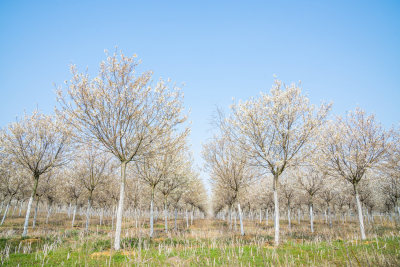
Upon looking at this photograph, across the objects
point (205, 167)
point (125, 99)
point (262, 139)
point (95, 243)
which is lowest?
point (95, 243)

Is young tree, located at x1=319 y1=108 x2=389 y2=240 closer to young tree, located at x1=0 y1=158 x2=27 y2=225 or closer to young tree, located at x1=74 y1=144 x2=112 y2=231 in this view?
young tree, located at x1=74 y1=144 x2=112 y2=231

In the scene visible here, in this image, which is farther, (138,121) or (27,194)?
(27,194)

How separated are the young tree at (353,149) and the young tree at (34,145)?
945 inches

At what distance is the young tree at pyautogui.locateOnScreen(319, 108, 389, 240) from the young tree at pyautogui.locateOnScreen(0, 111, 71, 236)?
24.0m

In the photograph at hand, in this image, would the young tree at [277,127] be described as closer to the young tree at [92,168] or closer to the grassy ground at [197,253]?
the grassy ground at [197,253]

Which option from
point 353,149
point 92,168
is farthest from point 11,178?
point 353,149

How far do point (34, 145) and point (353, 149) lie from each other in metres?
28.8

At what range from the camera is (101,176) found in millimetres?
24859

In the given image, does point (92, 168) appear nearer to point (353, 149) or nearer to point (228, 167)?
point (228, 167)

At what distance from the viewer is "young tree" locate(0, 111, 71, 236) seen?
17.9 metres

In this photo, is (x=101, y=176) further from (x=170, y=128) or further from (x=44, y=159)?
(x=170, y=128)

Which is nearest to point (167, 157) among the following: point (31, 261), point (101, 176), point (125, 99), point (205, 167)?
point (205, 167)

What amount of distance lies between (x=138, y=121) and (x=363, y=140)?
61.9ft

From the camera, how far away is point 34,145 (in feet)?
60.3
